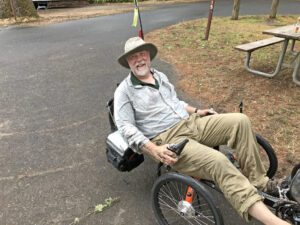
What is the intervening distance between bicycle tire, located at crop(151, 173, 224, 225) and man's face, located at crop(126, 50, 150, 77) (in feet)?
3.13

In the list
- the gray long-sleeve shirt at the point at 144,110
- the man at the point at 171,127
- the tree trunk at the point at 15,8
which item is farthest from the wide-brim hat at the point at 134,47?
the tree trunk at the point at 15,8

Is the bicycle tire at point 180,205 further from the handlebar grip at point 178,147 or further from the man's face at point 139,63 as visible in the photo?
the man's face at point 139,63

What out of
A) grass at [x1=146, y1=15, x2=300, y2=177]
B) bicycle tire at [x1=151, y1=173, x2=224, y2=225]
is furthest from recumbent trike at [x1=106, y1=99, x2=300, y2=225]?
grass at [x1=146, y1=15, x2=300, y2=177]

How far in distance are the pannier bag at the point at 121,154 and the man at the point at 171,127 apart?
15cm

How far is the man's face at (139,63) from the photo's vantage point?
7.52 feet

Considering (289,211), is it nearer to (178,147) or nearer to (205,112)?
(178,147)

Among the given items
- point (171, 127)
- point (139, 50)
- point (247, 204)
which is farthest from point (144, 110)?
point (247, 204)

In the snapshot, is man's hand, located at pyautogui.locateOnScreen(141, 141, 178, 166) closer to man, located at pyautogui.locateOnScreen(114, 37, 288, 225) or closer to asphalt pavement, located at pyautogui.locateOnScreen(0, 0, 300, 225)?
man, located at pyautogui.locateOnScreen(114, 37, 288, 225)

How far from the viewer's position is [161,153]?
6.50ft

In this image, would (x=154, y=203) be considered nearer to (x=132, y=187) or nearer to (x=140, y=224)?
(x=140, y=224)

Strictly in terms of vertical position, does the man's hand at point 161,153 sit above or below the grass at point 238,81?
above

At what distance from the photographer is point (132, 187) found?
261cm

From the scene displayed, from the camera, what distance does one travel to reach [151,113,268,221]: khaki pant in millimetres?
1757

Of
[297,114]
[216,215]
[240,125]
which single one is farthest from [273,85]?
[216,215]
